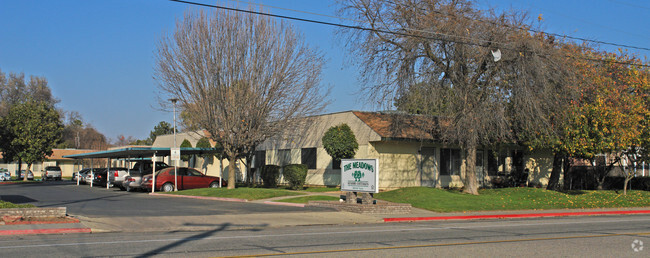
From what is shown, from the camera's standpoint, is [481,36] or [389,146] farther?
[389,146]

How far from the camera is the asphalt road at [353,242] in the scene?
1007 cm

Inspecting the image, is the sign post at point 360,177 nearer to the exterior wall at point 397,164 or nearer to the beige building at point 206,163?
the exterior wall at point 397,164


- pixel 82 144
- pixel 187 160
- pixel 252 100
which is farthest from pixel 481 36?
pixel 82 144

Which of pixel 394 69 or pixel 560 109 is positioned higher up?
pixel 394 69

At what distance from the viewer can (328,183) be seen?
3228 centimetres

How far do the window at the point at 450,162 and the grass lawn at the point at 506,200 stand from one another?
367 centimetres

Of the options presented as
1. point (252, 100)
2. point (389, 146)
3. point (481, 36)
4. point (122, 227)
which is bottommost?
point (122, 227)

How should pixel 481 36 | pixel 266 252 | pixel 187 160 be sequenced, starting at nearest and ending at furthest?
pixel 266 252
pixel 481 36
pixel 187 160

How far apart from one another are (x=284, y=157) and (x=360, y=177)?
17.4m

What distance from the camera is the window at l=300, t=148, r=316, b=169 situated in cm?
3412

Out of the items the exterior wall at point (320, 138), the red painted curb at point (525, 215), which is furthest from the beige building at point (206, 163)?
the red painted curb at point (525, 215)

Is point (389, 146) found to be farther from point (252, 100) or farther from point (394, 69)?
point (252, 100)

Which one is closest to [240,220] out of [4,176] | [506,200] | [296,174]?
[506,200]

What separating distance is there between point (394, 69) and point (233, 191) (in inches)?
373
